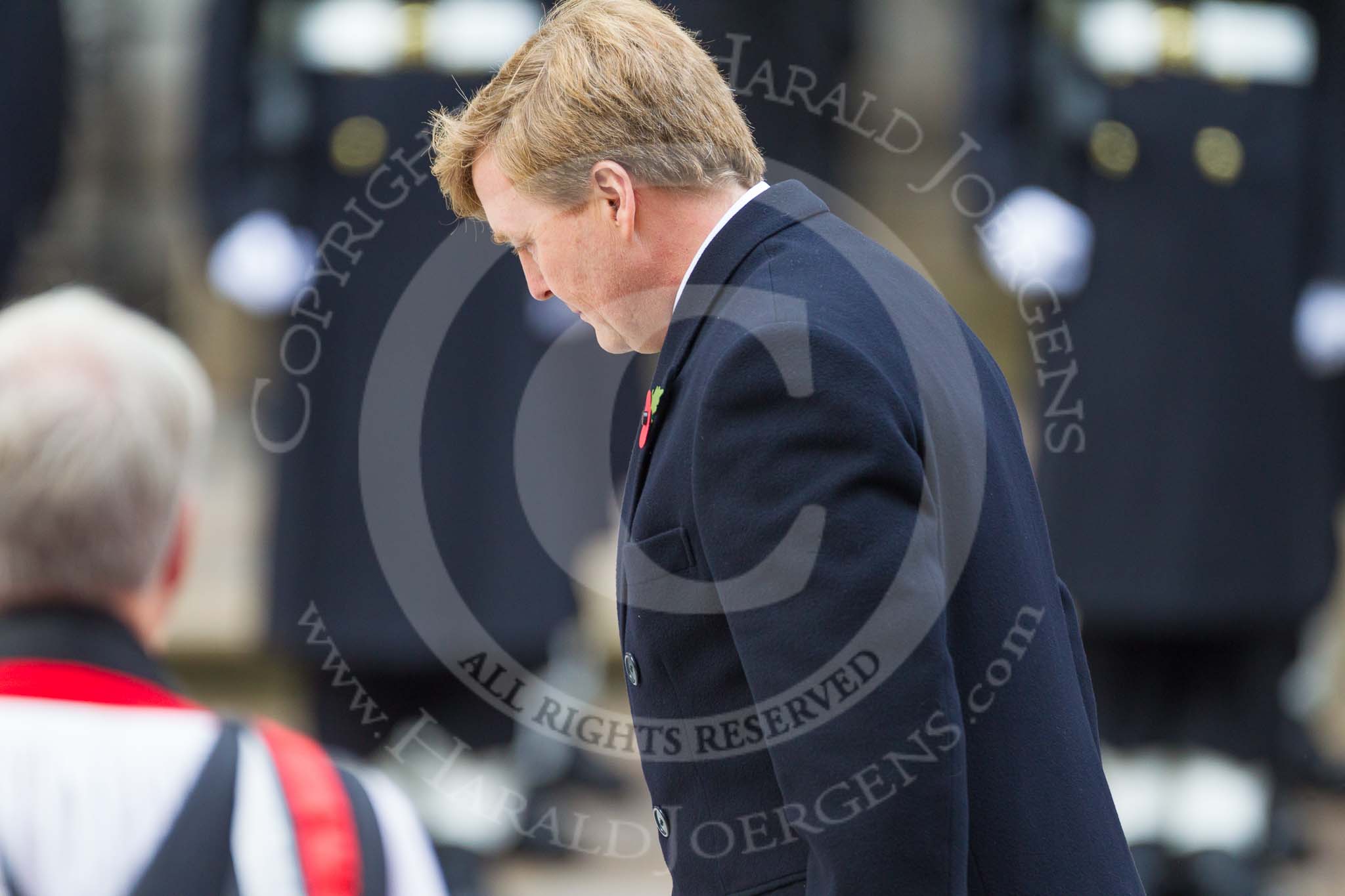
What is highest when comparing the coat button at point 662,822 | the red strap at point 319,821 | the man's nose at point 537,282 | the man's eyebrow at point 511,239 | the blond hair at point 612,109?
the blond hair at point 612,109

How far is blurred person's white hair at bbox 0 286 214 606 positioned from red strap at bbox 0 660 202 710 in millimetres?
58

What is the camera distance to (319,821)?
3.90 ft

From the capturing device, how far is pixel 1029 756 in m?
1.38

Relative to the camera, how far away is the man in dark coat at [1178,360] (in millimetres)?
3211

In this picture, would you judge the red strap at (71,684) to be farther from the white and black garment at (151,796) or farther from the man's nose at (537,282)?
the man's nose at (537,282)

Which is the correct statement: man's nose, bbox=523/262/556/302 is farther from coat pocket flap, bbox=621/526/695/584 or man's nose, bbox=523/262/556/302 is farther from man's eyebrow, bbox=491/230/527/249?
coat pocket flap, bbox=621/526/695/584

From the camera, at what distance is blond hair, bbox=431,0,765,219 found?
4.69 feet

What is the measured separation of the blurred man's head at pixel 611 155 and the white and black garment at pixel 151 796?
498 millimetres

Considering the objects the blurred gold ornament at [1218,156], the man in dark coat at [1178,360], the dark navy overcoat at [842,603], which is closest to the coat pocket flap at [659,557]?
the dark navy overcoat at [842,603]

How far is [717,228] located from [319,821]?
596 mm

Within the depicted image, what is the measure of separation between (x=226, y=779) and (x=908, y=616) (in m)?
0.49

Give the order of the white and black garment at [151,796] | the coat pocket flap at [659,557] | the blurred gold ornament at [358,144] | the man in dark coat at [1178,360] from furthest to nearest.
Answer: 1. the blurred gold ornament at [358,144]
2. the man in dark coat at [1178,360]
3. the coat pocket flap at [659,557]
4. the white and black garment at [151,796]

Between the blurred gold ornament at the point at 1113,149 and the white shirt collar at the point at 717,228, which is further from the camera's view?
the blurred gold ornament at the point at 1113,149

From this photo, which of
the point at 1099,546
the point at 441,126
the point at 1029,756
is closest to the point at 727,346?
the point at 1029,756
